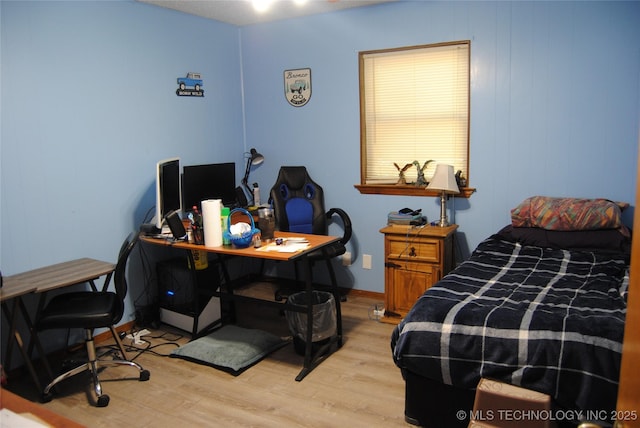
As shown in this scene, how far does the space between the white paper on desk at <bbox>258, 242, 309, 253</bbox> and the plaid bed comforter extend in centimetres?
84

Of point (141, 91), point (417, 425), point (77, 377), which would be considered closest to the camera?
point (417, 425)

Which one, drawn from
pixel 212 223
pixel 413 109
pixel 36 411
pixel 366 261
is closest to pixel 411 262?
pixel 366 261

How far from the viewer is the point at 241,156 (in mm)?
4891

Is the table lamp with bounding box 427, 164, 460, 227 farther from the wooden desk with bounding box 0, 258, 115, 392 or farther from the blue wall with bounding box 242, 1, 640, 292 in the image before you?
the wooden desk with bounding box 0, 258, 115, 392

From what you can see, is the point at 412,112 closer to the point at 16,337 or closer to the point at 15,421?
the point at 16,337

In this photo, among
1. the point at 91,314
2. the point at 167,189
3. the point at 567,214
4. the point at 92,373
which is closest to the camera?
the point at 91,314

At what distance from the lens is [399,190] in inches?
165

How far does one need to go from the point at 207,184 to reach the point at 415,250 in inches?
68.4

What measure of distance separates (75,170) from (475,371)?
282 cm

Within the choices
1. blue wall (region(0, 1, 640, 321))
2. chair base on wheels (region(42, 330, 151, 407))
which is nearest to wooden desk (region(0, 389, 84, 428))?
chair base on wheels (region(42, 330, 151, 407))

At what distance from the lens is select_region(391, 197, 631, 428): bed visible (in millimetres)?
2014

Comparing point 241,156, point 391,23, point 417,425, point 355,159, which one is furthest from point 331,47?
point 417,425

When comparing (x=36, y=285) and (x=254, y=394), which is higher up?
(x=36, y=285)

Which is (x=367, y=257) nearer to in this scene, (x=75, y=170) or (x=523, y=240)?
(x=523, y=240)
